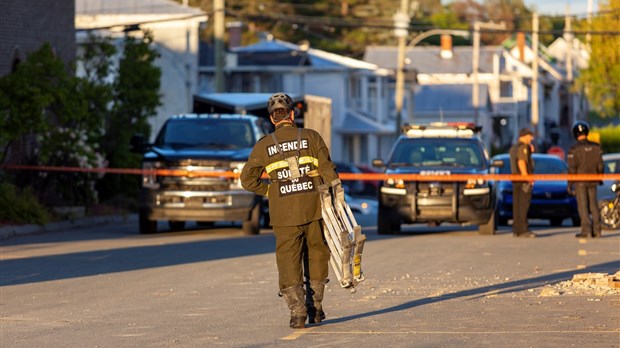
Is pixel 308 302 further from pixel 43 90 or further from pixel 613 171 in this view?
pixel 613 171

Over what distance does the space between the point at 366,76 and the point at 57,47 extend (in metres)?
48.0

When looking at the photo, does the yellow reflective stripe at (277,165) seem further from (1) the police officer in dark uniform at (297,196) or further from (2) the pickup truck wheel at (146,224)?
(2) the pickup truck wheel at (146,224)

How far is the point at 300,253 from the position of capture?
11312 mm

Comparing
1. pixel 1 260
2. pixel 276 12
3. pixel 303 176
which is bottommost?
pixel 1 260

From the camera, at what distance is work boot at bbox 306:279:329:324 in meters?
11.4

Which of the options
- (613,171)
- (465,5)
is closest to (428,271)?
(613,171)

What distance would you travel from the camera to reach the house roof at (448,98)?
8669 centimetres

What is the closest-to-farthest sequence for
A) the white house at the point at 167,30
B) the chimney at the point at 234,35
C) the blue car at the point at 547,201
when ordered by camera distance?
the blue car at the point at 547,201 → the white house at the point at 167,30 → the chimney at the point at 234,35

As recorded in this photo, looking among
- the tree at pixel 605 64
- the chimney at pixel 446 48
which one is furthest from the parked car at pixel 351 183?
the chimney at pixel 446 48

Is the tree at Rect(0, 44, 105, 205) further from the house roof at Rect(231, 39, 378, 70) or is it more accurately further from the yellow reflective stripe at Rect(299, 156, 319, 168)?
the house roof at Rect(231, 39, 378, 70)

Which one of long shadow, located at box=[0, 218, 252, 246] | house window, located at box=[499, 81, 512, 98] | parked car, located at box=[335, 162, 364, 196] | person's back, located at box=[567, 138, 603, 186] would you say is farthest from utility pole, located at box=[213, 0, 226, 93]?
house window, located at box=[499, 81, 512, 98]

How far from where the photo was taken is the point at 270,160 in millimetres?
11398

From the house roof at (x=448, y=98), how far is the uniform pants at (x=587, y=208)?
206ft

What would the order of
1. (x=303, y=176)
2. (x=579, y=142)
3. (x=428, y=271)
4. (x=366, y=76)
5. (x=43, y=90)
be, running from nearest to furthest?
(x=303, y=176) < (x=428, y=271) < (x=579, y=142) < (x=43, y=90) < (x=366, y=76)
